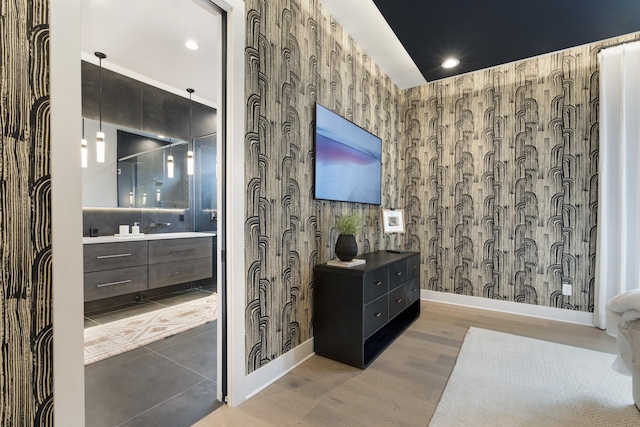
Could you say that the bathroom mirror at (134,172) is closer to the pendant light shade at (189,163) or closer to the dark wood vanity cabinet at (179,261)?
the pendant light shade at (189,163)

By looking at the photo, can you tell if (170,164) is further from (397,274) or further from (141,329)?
(397,274)

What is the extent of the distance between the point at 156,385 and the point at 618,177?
4.37 metres

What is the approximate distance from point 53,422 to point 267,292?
1159mm

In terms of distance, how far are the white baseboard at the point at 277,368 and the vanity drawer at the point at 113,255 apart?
93.1 inches

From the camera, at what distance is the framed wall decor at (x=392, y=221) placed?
3598 millimetres

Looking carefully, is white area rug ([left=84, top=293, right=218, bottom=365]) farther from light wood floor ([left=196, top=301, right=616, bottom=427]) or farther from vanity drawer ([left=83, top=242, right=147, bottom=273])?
light wood floor ([left=196, top=301, right=616, bottom=427])

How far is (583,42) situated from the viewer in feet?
8.81

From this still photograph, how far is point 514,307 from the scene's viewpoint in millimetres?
3510

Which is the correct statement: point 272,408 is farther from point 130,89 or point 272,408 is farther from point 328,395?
point 130,89

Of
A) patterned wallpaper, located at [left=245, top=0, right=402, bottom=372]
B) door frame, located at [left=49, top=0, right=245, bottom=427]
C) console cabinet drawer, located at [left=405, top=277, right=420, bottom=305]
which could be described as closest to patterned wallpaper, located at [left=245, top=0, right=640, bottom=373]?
patterned wallpaper, located at [left=245, top=0, right=402, bottom=372]

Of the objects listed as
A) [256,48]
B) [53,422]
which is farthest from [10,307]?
[256,48]

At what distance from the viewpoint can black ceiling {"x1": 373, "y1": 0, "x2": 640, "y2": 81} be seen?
2236mm

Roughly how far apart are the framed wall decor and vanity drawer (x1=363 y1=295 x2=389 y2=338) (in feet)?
3.94

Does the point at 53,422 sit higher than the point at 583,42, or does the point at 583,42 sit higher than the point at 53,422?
the point at 583,42
